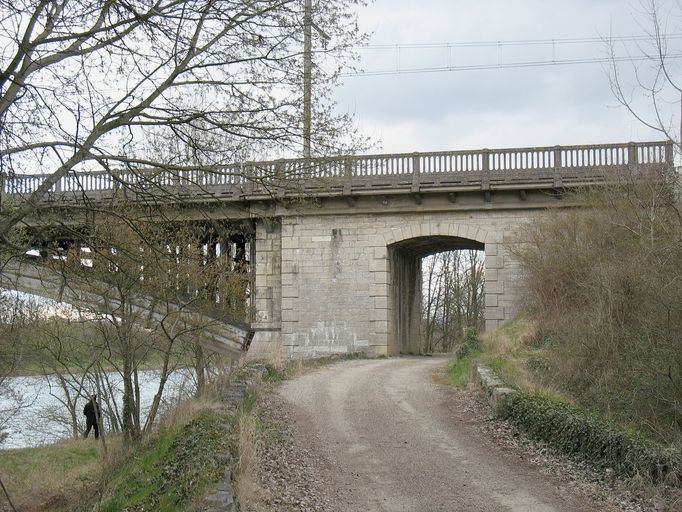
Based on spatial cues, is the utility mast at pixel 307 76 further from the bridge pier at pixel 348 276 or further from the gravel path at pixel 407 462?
the bridge pier at pixel 348 276

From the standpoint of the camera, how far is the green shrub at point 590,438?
264 inches

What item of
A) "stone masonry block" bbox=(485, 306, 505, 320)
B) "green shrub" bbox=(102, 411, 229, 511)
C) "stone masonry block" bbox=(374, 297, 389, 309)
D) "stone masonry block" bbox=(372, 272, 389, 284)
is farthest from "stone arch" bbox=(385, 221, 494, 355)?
"green shrub" bbox=(102, 411, 229, 511)

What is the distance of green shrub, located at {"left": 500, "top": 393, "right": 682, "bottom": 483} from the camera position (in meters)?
6.70

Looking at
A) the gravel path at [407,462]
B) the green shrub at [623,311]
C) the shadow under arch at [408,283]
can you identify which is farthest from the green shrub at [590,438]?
the shadow under arch at [408,283]

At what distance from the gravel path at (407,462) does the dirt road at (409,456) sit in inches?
0.4

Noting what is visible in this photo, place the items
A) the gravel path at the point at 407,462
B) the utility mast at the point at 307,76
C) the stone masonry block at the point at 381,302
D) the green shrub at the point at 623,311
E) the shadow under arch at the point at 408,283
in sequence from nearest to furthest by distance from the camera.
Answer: the gravel path at the point at 407,462 → the utility mast at the point at 307,76 → the green shrub at the point at 623,311 → the stone masonry block at the point at 381,302 → the shadow under arch at the point at 408,283

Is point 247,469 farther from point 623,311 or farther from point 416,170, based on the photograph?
point 416,170

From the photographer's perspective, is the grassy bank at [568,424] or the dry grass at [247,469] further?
the grassy bank at [568,424]

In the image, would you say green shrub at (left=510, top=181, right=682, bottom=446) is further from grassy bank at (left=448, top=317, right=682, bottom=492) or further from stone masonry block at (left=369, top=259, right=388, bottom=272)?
stone masonry block at (left=369, top=259, right=388, bottom=272)

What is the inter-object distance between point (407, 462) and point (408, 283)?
1796cm

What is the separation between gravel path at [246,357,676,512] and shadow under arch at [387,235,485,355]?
378 inches

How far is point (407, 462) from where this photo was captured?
8.47m

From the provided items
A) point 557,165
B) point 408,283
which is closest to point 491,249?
point 557,165

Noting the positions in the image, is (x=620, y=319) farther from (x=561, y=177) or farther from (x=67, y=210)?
(x=561, y=177)
